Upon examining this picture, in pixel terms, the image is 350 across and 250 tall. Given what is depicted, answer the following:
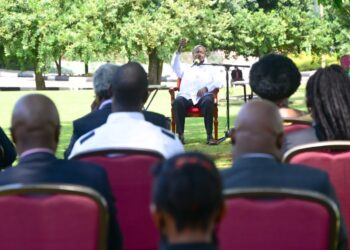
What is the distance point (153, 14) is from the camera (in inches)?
1893

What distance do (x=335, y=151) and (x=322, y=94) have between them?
3.02 feet

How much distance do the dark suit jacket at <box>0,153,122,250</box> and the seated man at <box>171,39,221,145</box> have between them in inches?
486

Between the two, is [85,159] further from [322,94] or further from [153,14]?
[153,14]

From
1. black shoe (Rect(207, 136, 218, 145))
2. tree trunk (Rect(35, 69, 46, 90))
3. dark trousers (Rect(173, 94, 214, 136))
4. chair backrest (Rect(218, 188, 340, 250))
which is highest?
chair backrest (Rect(218, 188, 340, 250))

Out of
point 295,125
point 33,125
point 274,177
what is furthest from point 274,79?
point 274,177

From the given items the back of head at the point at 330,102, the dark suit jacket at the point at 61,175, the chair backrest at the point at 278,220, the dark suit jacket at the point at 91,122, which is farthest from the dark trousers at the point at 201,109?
the chair backrest at the point at 278,220

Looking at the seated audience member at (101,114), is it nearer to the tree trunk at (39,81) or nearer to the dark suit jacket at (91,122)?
the dark suit jacket at (91,122)

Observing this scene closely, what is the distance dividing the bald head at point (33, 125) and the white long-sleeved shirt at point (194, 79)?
1254 cm

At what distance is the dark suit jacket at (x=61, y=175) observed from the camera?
451cm

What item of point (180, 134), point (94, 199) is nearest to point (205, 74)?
point (180, 134)

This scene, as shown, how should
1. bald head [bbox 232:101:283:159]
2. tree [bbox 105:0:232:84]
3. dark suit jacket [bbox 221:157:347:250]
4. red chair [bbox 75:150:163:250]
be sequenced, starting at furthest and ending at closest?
tree [bbox 105:0:232:84]
red chair [bbox 75:150:163:250]
bald head [bbox 232:101:283:159]
dark suit jacket [bbox 221:157:347:250]

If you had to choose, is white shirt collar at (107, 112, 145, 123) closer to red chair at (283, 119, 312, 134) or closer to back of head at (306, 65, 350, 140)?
red chair at (283, 119, 312, 134)

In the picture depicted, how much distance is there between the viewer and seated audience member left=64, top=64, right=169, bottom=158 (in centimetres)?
738

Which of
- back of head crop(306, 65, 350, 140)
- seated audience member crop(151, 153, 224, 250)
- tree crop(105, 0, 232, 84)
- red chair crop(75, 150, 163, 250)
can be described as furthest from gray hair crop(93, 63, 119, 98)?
tree crop(105, 0, 232, 84)
